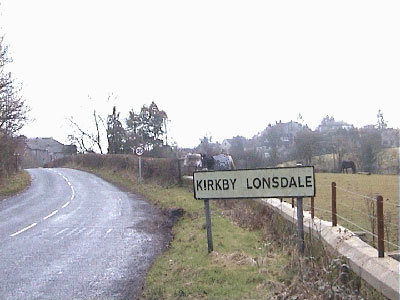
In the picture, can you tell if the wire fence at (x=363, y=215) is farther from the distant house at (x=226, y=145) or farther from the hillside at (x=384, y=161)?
the distant house at (x=226, y=145)

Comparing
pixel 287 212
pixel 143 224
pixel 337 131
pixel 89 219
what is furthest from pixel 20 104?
pixel 337 131

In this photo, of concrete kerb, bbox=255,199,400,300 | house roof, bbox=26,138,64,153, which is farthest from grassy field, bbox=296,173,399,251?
house roof, bbox=26,138,64,153

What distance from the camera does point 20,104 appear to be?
102 feet

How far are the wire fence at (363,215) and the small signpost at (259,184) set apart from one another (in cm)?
65

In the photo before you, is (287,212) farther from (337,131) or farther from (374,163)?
(337,131)

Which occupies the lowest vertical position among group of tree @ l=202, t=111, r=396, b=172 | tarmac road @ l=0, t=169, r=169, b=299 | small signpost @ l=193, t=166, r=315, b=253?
tarmac road @ l=0, t=169, r=169, b=299

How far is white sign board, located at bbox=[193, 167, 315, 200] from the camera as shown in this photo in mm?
8555

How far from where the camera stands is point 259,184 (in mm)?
8984

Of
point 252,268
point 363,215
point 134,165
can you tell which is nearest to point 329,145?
point 134,165

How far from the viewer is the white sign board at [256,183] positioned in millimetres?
8555

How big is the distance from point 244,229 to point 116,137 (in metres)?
51.8

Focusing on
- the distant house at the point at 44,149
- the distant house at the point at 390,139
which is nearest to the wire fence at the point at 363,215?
the distant house at the point at 390,139

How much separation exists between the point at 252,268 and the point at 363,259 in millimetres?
2300

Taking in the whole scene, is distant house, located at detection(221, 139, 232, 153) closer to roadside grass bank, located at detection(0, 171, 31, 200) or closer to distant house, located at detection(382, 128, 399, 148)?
distant house, located at detection(382, 128, 399, 148)
